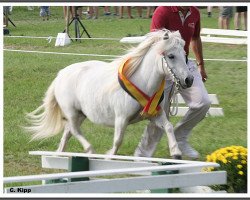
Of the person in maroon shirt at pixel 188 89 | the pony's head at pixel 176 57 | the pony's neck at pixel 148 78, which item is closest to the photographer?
the pony's head at pixel 176 57

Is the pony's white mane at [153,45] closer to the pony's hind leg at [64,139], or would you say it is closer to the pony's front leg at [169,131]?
the pony's front leg at [169,131]

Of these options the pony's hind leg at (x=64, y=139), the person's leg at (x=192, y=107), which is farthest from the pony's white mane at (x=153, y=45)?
the pony's hind leg at (x=64, y=139)

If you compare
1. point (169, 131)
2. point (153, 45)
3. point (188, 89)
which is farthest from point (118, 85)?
point (188, 89)

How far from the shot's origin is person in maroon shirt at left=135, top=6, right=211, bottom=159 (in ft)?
31.0

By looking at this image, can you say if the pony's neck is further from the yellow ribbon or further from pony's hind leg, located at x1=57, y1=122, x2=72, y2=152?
pony's hind leg, located at x1=57, y1=122, x2=72, y2=152

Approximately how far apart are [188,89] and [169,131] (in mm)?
1086

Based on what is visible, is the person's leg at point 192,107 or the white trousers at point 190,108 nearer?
the white trousers at point 190,108

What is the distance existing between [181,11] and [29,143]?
7.98 feet

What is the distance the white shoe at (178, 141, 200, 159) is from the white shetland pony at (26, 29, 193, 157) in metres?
1.05

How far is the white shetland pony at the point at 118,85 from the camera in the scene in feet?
28.9

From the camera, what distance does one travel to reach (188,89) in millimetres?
9953

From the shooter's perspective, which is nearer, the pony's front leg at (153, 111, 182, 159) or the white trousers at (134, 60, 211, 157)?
the pony's front leg at (153, 111, 182, 159)

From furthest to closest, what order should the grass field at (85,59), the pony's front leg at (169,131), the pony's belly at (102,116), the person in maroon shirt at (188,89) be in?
the grass field at (85,59) → the person in maroon shirt at (188,89) → the pony's belly at (102,116) → the pony's front leg at (169,131)

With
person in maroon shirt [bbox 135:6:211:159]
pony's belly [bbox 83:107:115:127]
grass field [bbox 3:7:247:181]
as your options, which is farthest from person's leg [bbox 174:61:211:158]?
pony's belly [bbox 83:107:115:127]
